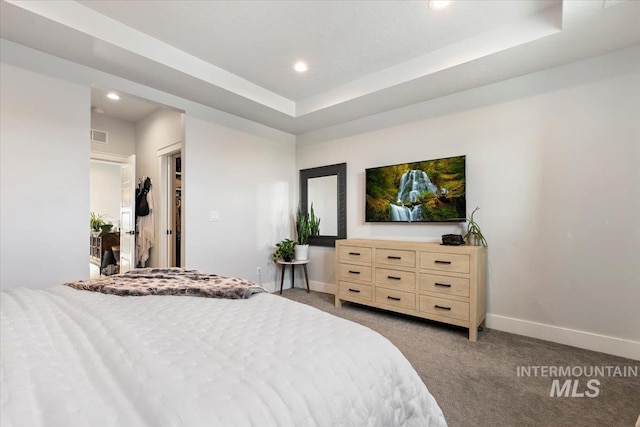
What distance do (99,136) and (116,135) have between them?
254 mm

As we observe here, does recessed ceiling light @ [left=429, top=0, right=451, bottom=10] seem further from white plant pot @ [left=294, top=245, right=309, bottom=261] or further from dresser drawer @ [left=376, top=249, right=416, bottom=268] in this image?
white plant pot @ [left=294, top=245, right=309, bottom=261]

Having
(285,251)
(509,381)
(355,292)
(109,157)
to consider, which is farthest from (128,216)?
(509,381)

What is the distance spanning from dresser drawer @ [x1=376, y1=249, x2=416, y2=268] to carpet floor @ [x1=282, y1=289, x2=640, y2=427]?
2.02 feet

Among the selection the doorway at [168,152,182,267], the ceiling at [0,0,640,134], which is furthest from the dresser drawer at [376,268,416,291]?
the doorway at [168,152,182,267]

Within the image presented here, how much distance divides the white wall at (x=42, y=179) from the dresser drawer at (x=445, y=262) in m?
2.99

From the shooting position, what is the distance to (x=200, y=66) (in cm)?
272

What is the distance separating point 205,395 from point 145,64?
9.00 feet

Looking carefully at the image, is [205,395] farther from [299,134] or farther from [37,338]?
[299,134]

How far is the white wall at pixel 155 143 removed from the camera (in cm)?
398

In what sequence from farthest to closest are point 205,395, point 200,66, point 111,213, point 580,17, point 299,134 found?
point 111,213 < point 299,134 < point 200,66 < point 580,17 < point 205,395

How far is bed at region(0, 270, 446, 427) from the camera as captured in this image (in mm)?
591

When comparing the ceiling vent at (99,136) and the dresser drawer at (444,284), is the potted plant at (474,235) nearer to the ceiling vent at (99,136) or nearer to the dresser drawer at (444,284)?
the dresser drawer at (444,284)

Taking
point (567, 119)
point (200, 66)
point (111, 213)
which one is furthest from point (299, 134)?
point (111, 213)

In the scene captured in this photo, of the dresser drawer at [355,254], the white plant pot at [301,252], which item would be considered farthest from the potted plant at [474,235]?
the white plant pot at [301,252]
